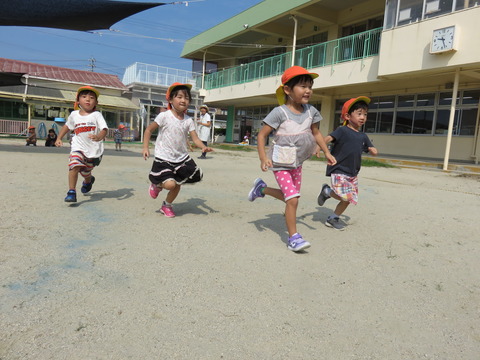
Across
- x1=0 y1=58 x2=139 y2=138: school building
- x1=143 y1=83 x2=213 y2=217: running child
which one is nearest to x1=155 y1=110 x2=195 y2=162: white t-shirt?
x1=143 y1=83 x2=213 y2=217: running child

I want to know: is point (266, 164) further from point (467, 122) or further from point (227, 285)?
point (467, 122)

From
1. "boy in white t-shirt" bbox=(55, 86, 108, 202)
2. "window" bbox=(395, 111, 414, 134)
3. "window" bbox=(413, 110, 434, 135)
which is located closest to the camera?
"boy in white t-shirt" bbox=(55, 86, 108, 202)

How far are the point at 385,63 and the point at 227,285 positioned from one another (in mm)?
12574

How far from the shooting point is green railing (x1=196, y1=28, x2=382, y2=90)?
1351 centimetres

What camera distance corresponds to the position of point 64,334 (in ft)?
5.35

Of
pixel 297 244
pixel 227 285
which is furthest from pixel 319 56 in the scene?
pixel 227 285

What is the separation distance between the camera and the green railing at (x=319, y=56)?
1351cm

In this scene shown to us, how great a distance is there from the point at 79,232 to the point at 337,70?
14.0 meters

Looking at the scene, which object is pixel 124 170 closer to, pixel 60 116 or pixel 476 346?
→ pixel 476 346

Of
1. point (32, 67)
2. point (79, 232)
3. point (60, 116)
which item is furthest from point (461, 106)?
point (32, 67)

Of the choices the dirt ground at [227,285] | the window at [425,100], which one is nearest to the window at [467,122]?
the window at [425,100]

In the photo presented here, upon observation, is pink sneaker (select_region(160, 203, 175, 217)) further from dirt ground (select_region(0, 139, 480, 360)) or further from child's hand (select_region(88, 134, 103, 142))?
child's hand (select_region(88, 134, 103, 142))

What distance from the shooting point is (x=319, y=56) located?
15.9 m

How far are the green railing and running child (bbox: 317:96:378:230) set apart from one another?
10973 millimetres
